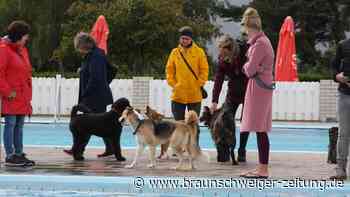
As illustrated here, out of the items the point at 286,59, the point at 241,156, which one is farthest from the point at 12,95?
the point at 286,59

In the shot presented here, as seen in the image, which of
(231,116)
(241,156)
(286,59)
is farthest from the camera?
(286,59)

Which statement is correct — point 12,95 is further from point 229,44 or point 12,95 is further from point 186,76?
point 229,44

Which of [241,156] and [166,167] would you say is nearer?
[166,167]

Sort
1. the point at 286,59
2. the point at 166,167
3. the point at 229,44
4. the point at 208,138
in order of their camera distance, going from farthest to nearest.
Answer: the point at 286,59 < the point at 208,138 < the point at 229,44 < the point at 166,167

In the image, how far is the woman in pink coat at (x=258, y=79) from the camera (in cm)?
824

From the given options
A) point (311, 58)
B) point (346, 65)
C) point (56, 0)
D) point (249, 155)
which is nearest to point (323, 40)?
point (311, 58)

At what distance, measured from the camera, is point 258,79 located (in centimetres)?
831

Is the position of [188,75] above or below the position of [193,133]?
above

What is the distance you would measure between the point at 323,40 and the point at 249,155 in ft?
88.4

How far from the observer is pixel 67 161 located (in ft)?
32.4

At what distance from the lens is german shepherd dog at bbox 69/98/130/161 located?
32.2 ft

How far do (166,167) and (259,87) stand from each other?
184 centimetres

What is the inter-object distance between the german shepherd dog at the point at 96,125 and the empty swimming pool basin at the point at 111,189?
1855mm

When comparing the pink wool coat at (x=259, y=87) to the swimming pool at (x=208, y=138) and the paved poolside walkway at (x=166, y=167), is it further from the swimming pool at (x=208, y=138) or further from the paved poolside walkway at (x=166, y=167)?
the swimming pool at (x=208, y=138)
